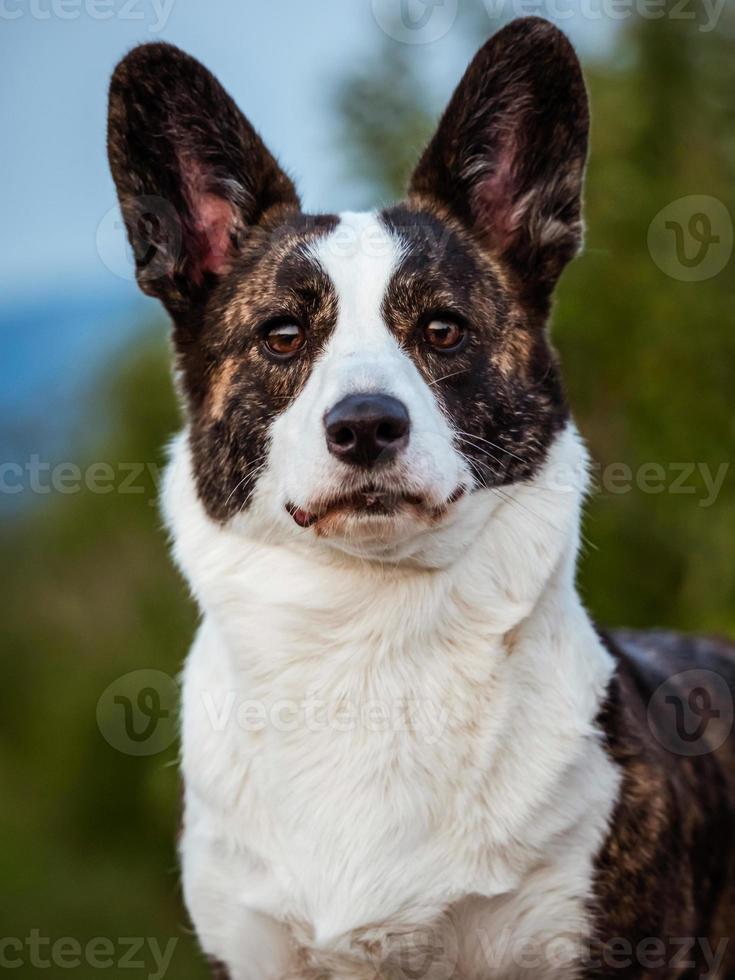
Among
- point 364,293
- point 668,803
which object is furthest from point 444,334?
point 668,803

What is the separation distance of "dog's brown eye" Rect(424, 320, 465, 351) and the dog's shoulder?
101 centimetres

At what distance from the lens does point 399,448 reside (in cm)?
296

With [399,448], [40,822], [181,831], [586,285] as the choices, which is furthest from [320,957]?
[40,822]

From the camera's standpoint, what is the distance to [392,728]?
10.8 ft

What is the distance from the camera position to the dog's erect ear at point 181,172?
11.6 ft

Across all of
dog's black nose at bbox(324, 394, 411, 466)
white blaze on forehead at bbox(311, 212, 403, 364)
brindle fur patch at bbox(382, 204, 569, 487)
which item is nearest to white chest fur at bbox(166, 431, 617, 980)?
brindle fur patch at bbox(382, 204, 569, 487)

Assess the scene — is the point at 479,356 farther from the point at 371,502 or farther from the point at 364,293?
the point at 371,502

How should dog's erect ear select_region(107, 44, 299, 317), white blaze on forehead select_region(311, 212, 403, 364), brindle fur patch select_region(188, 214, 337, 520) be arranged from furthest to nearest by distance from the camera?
dog's erect ear select_region(107, 44, 299, 317) → brindle fur patch select_region(188, 214, 337, 520) → white blaze on forehead select_region(311, 212, 403, 364)

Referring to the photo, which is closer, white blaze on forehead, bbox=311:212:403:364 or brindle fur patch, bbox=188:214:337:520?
white blaze on forehead, bbox=311:212:403:364

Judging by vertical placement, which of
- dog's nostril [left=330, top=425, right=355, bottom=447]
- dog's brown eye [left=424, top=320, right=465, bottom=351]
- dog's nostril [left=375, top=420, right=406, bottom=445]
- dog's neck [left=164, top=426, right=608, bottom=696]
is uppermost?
dog's brown eye [left=424, top=320, right=465, bottom=351]

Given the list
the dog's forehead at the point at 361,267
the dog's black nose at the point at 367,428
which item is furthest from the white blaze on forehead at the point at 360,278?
the dog's black nose at the point at 367,428

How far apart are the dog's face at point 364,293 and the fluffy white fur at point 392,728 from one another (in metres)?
0.03

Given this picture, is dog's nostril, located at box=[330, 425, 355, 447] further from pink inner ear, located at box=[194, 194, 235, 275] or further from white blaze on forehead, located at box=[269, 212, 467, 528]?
pink inner ear, located at box=[194, 194, 235, 275]

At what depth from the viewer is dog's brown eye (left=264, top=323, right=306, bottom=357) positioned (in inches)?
133
